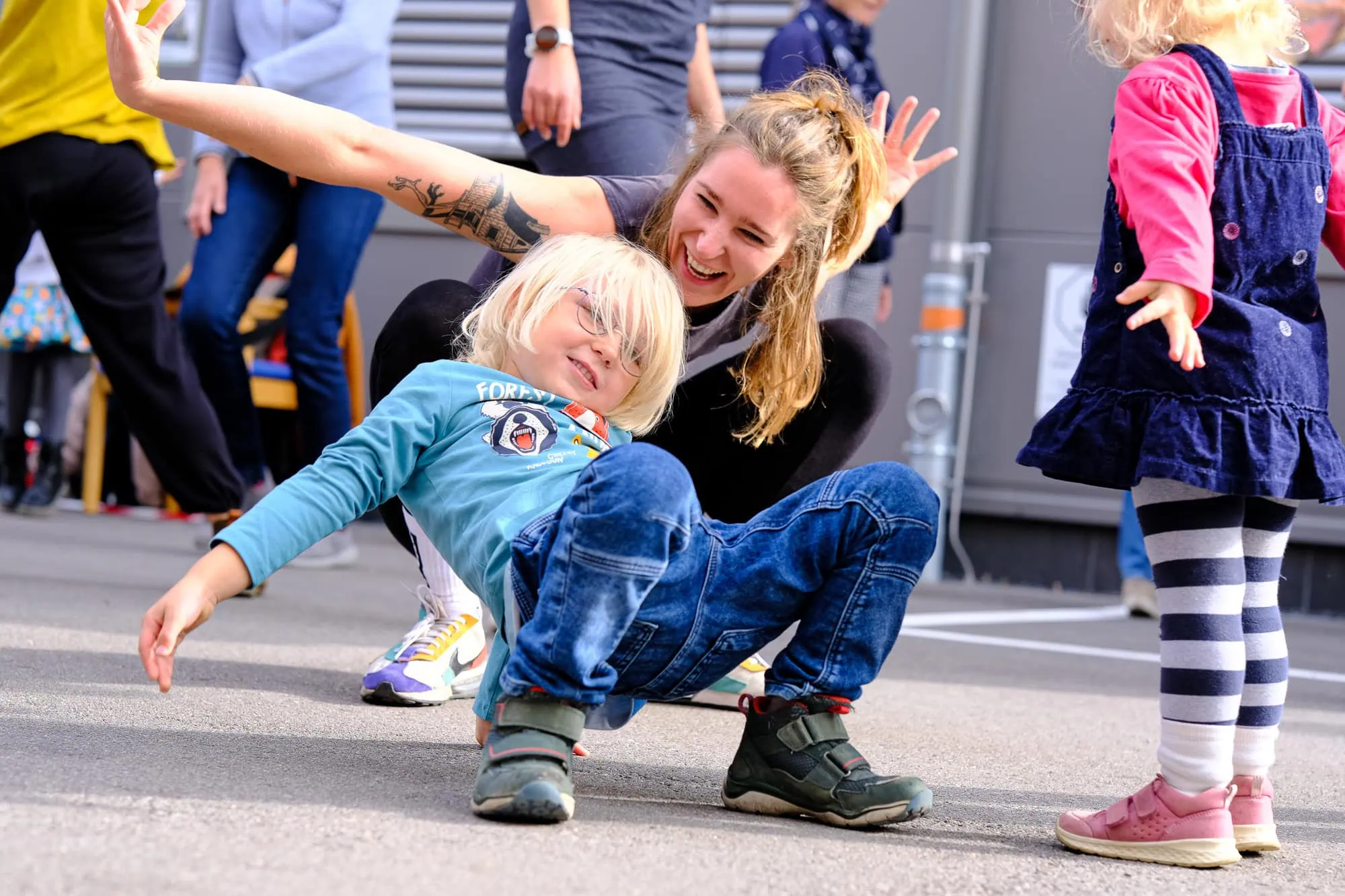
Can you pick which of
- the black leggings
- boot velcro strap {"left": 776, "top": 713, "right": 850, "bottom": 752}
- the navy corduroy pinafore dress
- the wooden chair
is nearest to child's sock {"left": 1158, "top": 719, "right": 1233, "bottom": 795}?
the navy corduroy pinafore dress

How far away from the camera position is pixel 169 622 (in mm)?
1686

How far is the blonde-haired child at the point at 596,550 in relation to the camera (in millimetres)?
1734

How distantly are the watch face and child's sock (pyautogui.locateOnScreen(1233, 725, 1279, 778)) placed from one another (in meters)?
1.81

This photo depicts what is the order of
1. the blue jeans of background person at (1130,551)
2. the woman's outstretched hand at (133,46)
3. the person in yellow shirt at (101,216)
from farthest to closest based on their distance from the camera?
the blue jeans of background person at (1130,551) < the person in yellow shirt at (101,216) < the woman's outstretched hand at (133,46)

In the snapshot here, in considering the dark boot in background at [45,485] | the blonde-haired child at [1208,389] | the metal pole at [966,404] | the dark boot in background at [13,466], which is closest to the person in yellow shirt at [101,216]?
the blonde-haired child at [1208,389]

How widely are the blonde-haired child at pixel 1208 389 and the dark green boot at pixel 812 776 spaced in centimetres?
24

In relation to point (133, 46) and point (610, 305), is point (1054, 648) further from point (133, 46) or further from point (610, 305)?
point (133, 46)

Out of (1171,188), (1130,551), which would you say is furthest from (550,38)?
Answer: (1130,551)

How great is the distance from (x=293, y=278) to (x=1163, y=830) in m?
2.93

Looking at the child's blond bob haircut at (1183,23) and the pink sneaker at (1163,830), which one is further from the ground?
the child's blond bob haircut at (1183,23)

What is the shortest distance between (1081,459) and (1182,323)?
0.24 metres

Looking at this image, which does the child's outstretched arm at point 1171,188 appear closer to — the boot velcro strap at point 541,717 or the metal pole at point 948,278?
the boot velcro strap at point 541,717

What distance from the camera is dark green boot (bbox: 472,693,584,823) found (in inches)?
66.9

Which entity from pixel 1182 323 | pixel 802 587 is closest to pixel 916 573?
pixel 802 587
